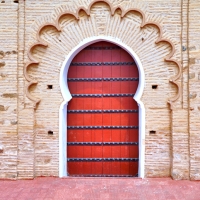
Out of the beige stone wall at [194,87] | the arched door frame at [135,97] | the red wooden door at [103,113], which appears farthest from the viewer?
the red wooden door at [103,113]

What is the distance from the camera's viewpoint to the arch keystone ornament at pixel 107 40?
383 cm

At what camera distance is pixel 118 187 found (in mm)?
3521

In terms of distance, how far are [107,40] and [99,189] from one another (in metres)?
2.34

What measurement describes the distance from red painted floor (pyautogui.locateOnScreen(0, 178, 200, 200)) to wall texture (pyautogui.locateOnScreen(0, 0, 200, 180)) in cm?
21

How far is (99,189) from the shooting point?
11.3 feet

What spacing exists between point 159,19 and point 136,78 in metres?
1.03

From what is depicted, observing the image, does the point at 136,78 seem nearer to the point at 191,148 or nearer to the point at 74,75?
the point at 74,75

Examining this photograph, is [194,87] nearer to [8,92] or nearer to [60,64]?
[60,64]

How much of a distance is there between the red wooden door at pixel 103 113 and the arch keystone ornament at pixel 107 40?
273mm

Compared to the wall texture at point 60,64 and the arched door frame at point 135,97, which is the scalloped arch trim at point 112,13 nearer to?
the wall texture at point 60,64

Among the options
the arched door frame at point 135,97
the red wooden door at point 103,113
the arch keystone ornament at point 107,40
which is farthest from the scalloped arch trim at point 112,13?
the red wooden door at point 103,113

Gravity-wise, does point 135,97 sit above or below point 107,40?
below

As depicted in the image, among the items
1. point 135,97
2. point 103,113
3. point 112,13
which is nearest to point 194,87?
point 135,97

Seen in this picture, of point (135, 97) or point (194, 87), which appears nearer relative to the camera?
point (194, 87)
